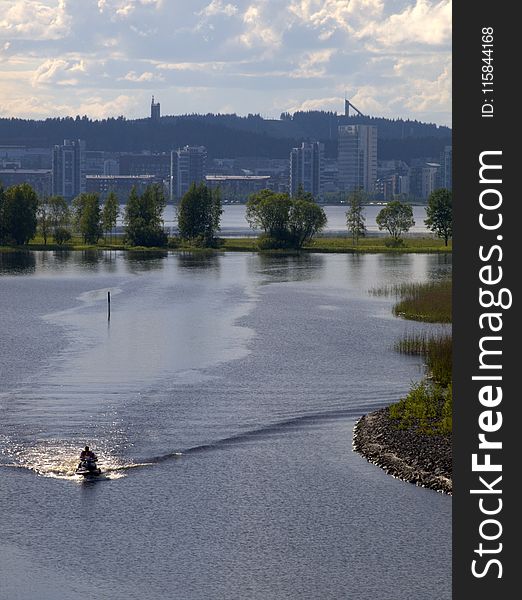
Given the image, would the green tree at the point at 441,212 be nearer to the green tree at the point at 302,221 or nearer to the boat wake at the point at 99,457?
the green tree at the point at 302,221

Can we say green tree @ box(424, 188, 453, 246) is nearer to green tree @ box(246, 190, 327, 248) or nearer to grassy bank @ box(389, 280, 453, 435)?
green tree @ box(246, 190, 327, 248)

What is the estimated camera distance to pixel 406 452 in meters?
39.2

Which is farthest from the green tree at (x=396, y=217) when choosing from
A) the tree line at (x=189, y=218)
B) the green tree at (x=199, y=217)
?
the green tree at (x=199, y=217)

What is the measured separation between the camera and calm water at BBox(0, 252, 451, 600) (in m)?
30.4

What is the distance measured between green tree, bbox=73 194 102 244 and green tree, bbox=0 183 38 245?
20.6 feet

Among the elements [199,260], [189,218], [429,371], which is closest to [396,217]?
[189,218]

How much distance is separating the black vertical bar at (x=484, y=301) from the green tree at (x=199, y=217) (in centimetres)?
11765

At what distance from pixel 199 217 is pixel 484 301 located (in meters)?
122

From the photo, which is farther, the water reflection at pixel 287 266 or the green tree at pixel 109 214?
the green tree at pixel 109 214

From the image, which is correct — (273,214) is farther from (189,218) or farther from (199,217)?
(189,218)

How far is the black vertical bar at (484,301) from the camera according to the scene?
2659 cm

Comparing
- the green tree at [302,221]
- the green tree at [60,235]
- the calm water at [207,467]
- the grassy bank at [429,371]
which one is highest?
the green tree at [302,221]

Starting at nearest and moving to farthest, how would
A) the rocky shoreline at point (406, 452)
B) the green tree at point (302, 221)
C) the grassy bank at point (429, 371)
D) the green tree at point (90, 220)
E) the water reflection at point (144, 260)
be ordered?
the rocky shoreline at point (406, 452) < the grassy bank at point (429, 371) < the water reflection at point (144, 260) < the green tree at point (302, 221) < the green tree at point (90, 220)

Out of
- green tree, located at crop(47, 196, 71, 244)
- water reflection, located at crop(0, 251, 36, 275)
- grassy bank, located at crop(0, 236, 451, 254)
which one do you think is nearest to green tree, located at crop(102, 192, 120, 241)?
grassy bank, located at crop(0, 236, 451, 254)
